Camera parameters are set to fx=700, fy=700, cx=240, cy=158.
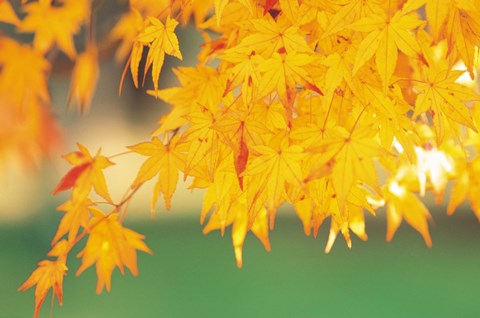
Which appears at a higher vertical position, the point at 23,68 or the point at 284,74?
the point at 284,74

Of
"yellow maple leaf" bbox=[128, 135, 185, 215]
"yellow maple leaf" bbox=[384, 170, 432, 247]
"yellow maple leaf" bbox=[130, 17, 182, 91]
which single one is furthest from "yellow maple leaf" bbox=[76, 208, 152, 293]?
"yellow maple leaf" bbox=[384, 170, 432, 247]

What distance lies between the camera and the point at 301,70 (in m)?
0.93

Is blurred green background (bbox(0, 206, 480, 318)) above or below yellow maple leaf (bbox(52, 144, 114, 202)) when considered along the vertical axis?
below

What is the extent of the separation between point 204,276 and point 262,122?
278 centimetres

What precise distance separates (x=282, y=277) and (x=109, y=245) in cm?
238

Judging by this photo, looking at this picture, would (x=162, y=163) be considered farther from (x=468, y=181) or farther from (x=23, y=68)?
(x=23, y=68)

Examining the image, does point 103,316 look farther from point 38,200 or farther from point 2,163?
point 38,200

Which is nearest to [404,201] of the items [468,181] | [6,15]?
[468,181]

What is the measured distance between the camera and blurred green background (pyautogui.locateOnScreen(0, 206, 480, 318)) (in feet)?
10.3

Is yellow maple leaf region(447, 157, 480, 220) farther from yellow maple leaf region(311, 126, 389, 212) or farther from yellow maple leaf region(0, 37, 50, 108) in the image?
yellow maple leaf region(0, 37, 50, 108)

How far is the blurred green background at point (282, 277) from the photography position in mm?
3125

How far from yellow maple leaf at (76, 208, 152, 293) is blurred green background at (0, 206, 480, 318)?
1.82 metres

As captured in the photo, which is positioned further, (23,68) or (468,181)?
(23,68)

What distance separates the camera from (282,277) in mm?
3576
